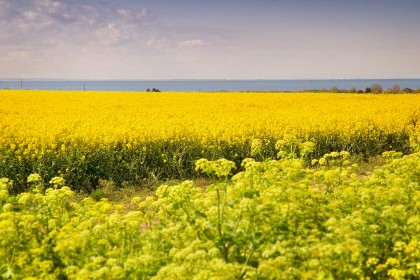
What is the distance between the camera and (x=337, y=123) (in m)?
18.5

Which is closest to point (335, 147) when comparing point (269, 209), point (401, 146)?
point (401, 146)

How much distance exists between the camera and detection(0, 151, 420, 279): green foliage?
146 inches

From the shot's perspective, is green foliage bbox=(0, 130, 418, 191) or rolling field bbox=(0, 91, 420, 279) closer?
rolling field bbox=(0, 91, 420, 279)

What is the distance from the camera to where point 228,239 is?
4203mm

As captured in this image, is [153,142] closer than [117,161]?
No

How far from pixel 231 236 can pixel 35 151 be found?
990cm

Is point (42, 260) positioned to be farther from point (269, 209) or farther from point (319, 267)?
point (319, 267)

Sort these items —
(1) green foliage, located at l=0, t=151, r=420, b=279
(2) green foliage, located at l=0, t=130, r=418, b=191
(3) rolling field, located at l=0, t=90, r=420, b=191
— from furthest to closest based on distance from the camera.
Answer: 1. (3) rolling field, located at l=0, t=90, r=420, b=191
2. (2) green foliage, located at l=0, t=130, r=418, b=191
3. (1) green foliage, located at l=0, t=151, r=420, b=279

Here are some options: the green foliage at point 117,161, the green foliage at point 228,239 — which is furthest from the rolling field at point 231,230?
the green foliage at point 117,161

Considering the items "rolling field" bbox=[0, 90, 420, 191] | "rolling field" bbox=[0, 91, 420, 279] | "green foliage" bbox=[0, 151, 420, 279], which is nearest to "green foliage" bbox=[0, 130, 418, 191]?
"rolling field" bbox=[0, 90, 420, 191]

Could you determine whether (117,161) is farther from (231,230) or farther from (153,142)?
(231,230)

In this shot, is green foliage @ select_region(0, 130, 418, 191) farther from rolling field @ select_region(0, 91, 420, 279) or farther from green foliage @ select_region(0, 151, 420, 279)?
green foliage @ select_region(0, 151, 420, 279)

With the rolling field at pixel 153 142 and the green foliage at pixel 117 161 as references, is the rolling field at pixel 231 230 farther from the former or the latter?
the rolling field at pixel 153 142

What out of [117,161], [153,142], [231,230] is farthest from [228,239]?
[153,142]
